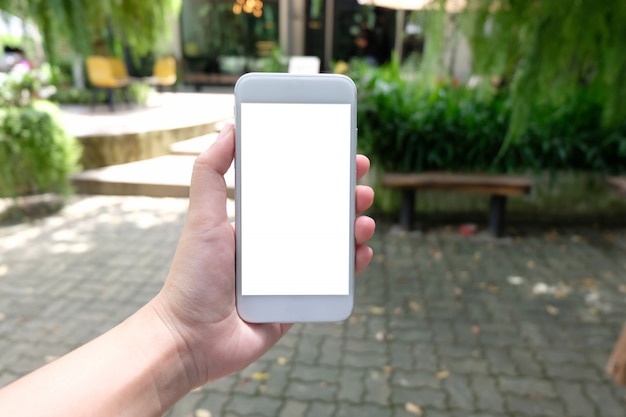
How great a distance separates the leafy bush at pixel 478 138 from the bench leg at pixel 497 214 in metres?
0.37

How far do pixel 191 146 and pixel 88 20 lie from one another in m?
5.51

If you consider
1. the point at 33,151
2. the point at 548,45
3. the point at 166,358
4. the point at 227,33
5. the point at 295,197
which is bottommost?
the point at 33,151

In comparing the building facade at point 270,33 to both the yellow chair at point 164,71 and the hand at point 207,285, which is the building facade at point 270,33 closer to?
the yellow chair at point 164,71

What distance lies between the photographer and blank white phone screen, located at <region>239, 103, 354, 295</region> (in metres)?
1.56

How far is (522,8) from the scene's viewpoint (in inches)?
105

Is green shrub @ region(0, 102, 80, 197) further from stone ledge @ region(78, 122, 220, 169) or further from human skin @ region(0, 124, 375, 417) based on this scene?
human skin @ region(0, 124, 375, 417)

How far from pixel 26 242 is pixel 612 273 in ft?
20.2

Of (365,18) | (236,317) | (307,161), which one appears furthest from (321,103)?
(365,18)

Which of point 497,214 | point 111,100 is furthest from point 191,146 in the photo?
point 497,214

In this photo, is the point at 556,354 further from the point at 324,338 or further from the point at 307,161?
the point at 307,161

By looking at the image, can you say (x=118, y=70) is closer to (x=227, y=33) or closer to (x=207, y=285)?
(x=227, y=33)

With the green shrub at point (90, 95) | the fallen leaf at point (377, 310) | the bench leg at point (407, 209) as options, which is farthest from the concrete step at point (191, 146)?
the fallen leaf at point (377, 310)

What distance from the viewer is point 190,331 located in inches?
59.8

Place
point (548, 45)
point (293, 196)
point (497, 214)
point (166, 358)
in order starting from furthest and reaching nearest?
point (497, 214), point (548, 45), point (293, 196), point (166, 358)
